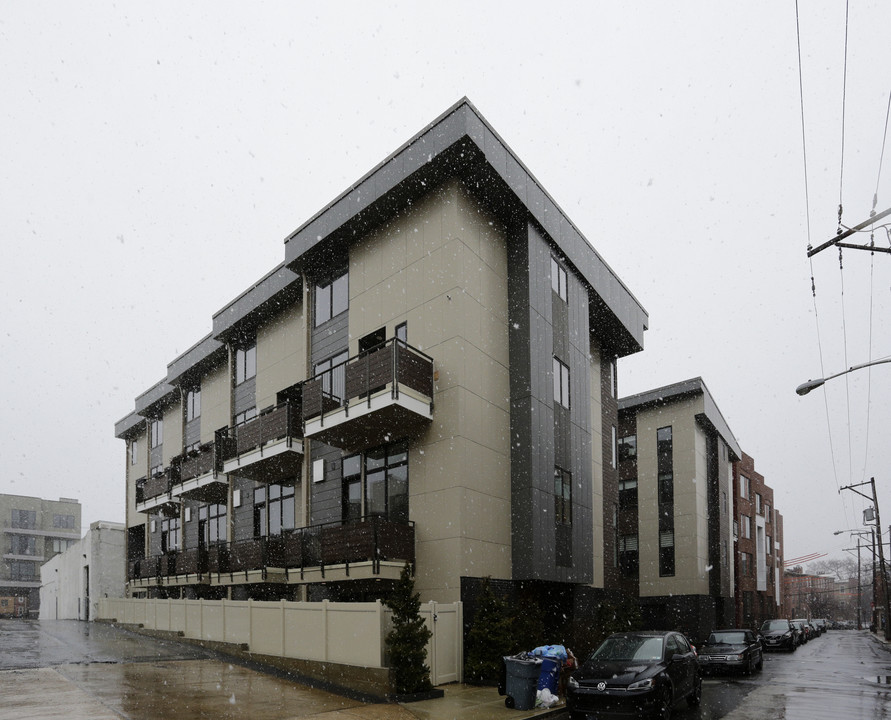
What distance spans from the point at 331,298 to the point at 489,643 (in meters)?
11.4

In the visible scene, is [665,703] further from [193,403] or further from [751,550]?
[751,550]

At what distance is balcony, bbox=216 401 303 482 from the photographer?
2172 centimetres

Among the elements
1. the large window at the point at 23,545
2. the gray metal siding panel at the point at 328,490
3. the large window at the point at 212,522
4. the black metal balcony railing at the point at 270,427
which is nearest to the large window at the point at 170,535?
the large window at the point at 212,522

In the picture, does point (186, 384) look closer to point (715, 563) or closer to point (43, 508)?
point (715, 563)

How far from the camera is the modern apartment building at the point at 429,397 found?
17.9m

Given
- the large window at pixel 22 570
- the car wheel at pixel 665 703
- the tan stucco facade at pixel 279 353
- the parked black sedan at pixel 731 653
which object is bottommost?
the large window at pixel 22 570

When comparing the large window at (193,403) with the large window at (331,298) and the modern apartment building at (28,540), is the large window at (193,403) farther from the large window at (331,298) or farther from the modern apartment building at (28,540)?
the modern apartment building at (28,540)

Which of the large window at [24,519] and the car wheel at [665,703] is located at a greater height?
the car wheel at [665,703]

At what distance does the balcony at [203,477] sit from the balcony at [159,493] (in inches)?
27.5

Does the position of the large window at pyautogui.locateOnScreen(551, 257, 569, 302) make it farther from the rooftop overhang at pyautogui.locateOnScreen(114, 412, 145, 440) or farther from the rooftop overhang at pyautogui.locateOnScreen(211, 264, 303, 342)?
the rooftop overhang at pyautogui.locateOnScreen(114, 412, 145, 440)

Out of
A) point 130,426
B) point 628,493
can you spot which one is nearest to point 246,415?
point 130,426

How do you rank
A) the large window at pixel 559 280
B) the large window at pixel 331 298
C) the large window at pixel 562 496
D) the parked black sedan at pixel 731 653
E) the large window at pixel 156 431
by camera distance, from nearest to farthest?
the large window at pixel 562 496, the parked black sedan at pixel 731 653, the large window at pixel 331 298, the large window at pixel 559 280, the large window at pixel 156 431

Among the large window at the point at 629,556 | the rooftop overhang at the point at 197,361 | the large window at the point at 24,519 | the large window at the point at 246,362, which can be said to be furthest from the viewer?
the large window at the point at 24,519

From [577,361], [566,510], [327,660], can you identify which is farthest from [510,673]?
[577,361]
